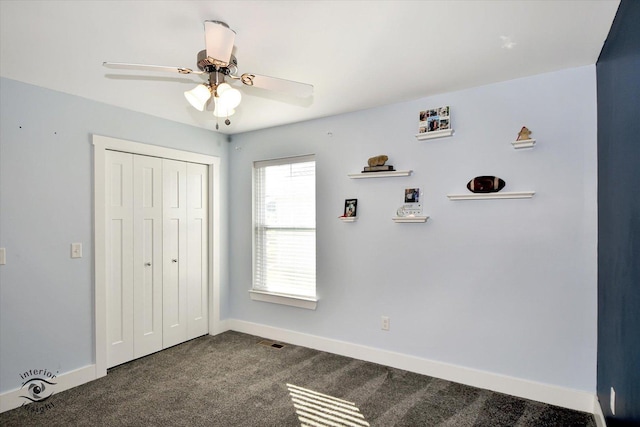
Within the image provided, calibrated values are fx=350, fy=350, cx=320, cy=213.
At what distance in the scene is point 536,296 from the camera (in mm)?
2609

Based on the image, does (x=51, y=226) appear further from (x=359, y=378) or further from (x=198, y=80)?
(x=359, y=378)

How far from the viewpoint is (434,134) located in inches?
117

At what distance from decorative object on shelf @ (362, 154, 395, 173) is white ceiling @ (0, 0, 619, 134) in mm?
566

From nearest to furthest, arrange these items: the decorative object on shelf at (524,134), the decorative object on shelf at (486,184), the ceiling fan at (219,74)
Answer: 1. the ceiling fan at (219,74)
2. the decorative object on shelf at (524,134)
3. the decorative object on shelf at (486,184)

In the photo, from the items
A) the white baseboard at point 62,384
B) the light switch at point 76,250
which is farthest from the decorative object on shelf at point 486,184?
the white baseboard at point 62,384

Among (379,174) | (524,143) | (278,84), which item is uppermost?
(278,84)

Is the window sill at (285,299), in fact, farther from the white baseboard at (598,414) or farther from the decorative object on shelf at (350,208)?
the white baseboard at (598,414)

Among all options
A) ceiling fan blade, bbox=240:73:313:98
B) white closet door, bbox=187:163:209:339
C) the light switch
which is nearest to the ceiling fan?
ceiling fan blade, bbox=240:73:313:98

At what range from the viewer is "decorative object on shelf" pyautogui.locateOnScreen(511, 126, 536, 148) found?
101 inches

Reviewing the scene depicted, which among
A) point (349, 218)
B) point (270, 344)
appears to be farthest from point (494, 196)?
point (270, 344)

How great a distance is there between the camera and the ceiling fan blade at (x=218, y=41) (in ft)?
5.10

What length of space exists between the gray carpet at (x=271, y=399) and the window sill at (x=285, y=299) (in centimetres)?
53

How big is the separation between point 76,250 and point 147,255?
672mm

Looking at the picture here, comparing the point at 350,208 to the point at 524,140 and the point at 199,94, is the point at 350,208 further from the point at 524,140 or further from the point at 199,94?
the point at 199,94
